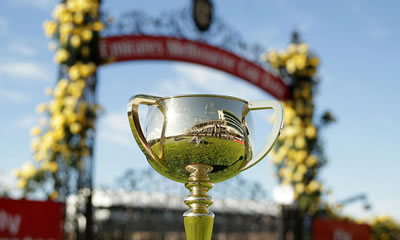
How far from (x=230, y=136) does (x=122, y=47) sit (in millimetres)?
3492

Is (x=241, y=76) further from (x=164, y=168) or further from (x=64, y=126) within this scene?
(x=164, y=168)

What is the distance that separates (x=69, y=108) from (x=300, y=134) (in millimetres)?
3211

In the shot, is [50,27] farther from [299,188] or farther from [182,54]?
[299,188]

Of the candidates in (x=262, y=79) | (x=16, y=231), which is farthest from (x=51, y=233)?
(x=262, y=79)

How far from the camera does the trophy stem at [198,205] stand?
37.9 inches

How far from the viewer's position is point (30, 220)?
3150mm

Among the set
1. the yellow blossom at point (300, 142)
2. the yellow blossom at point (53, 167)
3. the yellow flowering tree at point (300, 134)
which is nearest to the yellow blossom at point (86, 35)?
the yellow blossom at point (53, 167)

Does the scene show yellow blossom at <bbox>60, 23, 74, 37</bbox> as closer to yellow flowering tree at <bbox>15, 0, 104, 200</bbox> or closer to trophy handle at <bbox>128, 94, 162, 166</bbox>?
yellow flowering tree at <bbox>15, 0, 104, 200</bbox>

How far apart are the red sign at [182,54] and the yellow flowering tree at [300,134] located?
19.0 inches

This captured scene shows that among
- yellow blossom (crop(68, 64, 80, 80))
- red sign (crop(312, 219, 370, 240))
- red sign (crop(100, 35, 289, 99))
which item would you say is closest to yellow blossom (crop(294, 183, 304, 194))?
red sign (crop(312, 219, 370, 240))

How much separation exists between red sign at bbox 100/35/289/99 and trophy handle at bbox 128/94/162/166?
3.27 meters

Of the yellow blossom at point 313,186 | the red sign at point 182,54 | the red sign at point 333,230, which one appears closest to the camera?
the red sign at point 182,54

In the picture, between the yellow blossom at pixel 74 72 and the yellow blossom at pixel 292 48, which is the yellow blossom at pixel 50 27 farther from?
the yellow blossom at pixel 292 48

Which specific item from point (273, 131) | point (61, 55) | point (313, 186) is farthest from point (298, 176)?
point (273, 131)
